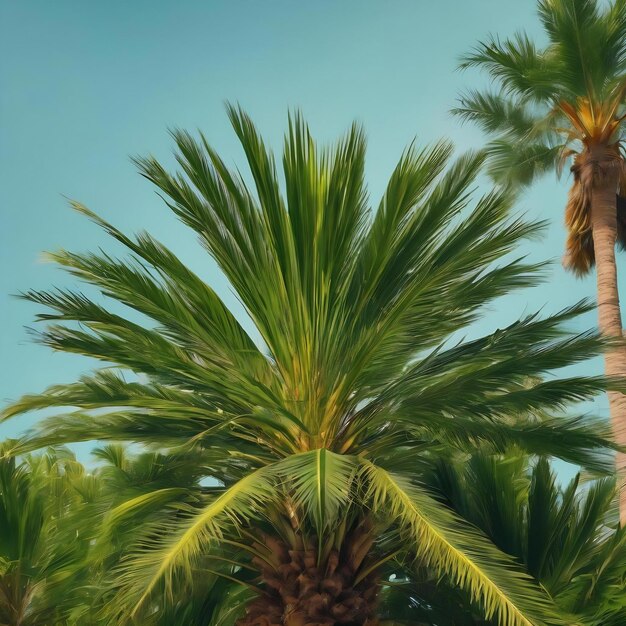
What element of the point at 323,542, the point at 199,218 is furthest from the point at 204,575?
the point at 199,218

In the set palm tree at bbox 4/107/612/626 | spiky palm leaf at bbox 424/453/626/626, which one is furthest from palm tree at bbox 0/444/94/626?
spiky palm leaf at bbox 424/453/626/626

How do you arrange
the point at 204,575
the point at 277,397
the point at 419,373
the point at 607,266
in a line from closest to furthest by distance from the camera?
the point at 277,397 < the point at 419,373 < the point at 204,575 < the point at 607,266

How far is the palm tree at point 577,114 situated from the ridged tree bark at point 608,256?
0.05 ft

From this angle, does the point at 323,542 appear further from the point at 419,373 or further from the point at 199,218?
the point at 199,218

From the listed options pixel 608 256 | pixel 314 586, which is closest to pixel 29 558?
pixel 314 586

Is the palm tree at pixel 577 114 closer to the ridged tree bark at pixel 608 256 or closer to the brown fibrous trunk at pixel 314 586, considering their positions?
the ridged tree bark at pixel 608 256

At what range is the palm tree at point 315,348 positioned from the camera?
9078 millimetres

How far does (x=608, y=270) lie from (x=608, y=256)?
0.88 feet

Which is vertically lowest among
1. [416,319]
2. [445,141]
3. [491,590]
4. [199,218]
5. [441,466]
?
[491,590]

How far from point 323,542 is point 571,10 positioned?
35.2ft

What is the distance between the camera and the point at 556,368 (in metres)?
9.38

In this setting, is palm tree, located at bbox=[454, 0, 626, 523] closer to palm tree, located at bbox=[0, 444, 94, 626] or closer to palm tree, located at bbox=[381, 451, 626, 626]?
palm tree, located at bbox=[381, 451, 626, 626]

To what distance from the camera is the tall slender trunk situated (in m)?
14.1

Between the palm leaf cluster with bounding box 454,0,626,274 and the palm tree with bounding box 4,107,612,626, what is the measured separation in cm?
697
